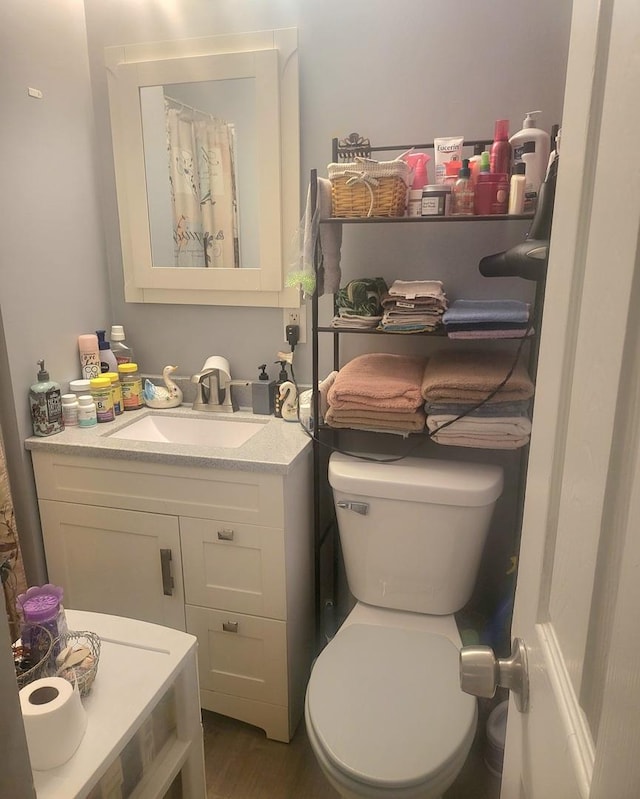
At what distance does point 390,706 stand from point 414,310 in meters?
0.96

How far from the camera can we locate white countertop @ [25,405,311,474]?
1.58 meters

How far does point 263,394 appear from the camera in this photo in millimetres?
1972

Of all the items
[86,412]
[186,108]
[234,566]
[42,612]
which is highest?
[186,108]

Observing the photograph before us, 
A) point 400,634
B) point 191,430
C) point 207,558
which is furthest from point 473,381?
point 191,430

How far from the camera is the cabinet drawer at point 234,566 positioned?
163cm

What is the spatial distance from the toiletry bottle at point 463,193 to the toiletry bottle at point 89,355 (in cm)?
126

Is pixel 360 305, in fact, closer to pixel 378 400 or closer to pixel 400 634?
pixel 378 400

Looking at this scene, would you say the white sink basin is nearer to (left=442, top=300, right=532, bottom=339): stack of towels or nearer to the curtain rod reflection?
(left=442, top=300, right=532, bottom=339): stack of towels

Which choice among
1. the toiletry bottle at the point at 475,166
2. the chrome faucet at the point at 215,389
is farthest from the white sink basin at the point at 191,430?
the toiletry bottle at the point at 475,166

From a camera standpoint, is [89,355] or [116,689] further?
[89,355]

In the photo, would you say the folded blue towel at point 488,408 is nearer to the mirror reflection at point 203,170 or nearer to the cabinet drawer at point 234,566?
the cabinet drawer at point 234,566

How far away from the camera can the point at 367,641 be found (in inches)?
59.2

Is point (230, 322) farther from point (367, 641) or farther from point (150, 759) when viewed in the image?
point (150, 759)

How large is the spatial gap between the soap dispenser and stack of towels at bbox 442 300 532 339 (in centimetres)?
68
